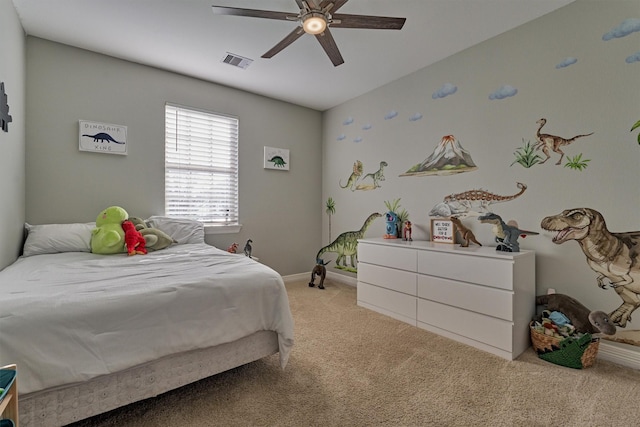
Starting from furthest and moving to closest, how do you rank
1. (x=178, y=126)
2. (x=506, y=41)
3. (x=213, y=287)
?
(x=178, y=126) → (x=506, y=41) → (x=213, y=287)

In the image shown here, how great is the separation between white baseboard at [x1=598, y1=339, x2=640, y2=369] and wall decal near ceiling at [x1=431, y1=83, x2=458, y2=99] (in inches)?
93.5

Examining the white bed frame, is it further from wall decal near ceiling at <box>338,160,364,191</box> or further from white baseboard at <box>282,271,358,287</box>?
wall decal near ceiling at <box>338,160,364,191</box>

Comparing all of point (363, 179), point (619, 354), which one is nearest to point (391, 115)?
point (363, 179)

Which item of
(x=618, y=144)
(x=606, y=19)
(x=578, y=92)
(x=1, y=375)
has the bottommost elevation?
(x=1, y=375)

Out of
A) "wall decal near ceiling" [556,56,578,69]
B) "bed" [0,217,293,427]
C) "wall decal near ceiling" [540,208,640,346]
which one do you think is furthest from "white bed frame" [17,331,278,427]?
"wall decal near ceiling" [556,56,578,69]

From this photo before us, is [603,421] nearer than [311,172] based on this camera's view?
Yes

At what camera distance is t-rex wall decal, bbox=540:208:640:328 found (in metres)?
1.87

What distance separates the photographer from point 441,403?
60.1 inches

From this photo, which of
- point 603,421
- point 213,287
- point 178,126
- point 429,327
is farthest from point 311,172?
point 603,421

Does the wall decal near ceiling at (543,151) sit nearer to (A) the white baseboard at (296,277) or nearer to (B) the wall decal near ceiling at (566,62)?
(B) the wall decal near ceiling at (566,62)

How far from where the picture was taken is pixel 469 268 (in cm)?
221

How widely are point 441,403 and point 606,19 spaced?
2.77m

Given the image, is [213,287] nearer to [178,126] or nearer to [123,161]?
[123,161]

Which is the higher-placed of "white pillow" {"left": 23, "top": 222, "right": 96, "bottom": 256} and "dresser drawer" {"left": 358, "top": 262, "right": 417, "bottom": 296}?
"white pillow" {"left": 23, "top": 222, "right": 96, "bottom": 256}
